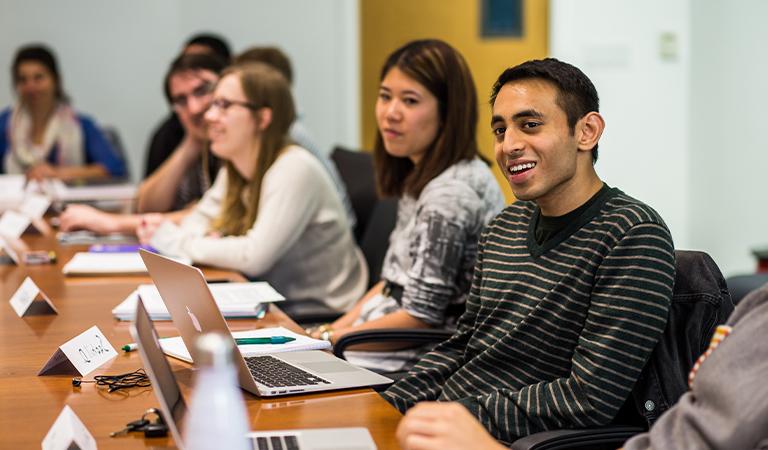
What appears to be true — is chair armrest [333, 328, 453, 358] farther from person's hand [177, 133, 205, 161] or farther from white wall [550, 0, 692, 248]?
white wall [550, 0, 692, 248]

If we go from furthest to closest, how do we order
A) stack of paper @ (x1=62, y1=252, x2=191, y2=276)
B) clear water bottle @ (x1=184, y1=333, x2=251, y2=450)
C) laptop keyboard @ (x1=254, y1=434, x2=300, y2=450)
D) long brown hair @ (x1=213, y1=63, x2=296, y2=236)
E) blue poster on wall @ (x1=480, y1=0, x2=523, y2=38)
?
blue poster on wall @ (x1=480, y1=0, x2=523, y2=38)
long brown hair @ (x1=213, y1=63, x2=296, y2=236)
stack of paper @ (x1=62, y1=252, x2=191, y2=276)
laptop keyboard @ (x1=254, y1=434, x2=300, y2=450)
clear water bottle @ (x1=184, y1=333, x2=251, y2=450)

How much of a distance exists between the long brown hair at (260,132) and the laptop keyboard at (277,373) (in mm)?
1295

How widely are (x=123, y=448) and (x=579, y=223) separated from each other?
81 centimetres

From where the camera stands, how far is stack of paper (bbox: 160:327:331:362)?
1836 mm

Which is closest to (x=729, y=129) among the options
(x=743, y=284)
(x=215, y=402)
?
(x=743, y=284)

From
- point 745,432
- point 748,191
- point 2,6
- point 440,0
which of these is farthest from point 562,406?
point 2,6

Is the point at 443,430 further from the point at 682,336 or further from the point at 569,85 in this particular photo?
the point at 569,85

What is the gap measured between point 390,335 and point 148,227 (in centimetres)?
143

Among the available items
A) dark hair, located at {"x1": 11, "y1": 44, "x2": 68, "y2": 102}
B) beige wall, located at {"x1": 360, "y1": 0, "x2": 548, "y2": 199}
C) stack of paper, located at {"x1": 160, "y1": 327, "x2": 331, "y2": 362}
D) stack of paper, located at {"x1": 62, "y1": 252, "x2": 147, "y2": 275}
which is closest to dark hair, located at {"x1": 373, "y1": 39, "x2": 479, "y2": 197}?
stack of paper, located at {"x1": 160, "y1": 327, "x2": 331, "y2": 362}

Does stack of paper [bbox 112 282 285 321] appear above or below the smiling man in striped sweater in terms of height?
below

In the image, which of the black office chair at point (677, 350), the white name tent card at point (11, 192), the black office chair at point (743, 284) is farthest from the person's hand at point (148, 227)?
the black office chair at point (677, 350)

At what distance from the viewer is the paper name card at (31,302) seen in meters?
2.23

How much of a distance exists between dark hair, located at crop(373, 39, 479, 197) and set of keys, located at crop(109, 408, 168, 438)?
1175mm

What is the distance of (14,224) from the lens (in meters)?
3.55
